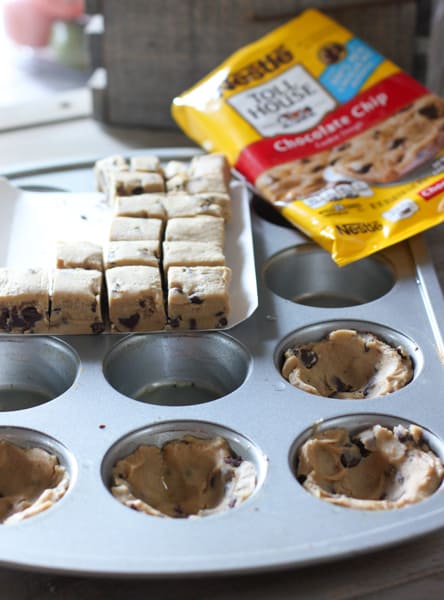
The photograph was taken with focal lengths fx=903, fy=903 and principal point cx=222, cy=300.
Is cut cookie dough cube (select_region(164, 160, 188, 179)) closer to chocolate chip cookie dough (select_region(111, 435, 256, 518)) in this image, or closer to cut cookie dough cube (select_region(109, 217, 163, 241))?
cut cookie dough cube (select_region(109, 217, 163, 241))

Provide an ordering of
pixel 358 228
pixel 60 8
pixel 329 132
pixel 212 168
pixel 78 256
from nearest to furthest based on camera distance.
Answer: pixel 78 256, pixel 358 228, pixel 212 168, pixel 329 132, pixel 60 8

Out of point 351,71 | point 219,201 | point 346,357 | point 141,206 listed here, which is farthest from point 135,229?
point 351,71

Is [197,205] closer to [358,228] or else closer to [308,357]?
[358,228]

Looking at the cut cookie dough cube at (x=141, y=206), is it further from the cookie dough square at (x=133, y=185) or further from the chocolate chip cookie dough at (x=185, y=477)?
the chocolate chip cookie dough at (x=185, y=477)

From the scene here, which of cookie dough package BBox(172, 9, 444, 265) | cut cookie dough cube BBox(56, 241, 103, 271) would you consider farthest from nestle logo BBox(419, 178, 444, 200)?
cut cookie dough cube BBox(56, 241, 103, 271)

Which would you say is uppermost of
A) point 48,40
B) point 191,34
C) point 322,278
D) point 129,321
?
point 191,34
